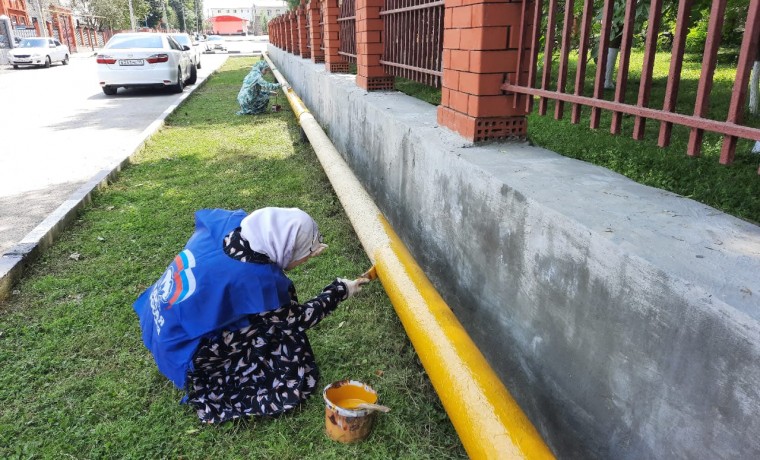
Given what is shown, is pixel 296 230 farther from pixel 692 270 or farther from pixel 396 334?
pixel 692 270

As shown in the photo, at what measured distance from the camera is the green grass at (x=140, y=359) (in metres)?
2.37

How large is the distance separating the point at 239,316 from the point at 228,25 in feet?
281

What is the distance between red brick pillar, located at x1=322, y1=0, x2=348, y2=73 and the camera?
25.4ft

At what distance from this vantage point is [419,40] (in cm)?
449

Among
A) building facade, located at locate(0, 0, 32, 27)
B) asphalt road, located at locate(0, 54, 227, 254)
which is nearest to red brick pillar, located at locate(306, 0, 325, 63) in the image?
asphalt road, located at locate(0, 54, 227, 254)

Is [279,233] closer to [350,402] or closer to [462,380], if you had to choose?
[350,402]

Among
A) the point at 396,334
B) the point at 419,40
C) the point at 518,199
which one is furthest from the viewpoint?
the point at 419,40

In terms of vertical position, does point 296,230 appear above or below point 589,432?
above

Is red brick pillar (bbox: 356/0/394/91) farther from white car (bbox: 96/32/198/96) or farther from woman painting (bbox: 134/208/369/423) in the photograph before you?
white car (bbox: 96/32/198/96)

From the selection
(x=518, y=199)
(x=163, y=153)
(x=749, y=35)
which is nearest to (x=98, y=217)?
(x=163, y=153)

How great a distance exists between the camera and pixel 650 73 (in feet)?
6.86

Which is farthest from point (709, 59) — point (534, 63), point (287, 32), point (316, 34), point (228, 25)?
point (228, 25)

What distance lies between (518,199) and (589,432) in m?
0.85

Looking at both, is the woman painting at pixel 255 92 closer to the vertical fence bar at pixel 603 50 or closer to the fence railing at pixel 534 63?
the fence railing at pixel 534 63
